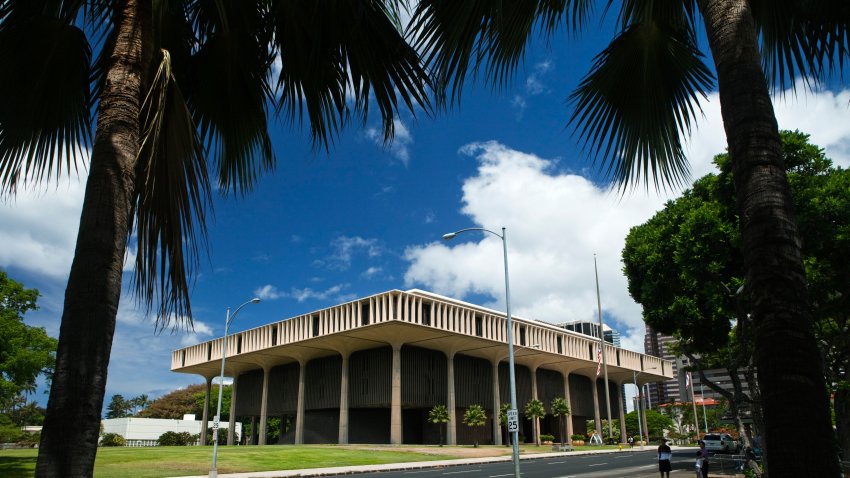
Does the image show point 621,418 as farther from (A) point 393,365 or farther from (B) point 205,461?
(B) point 205,461

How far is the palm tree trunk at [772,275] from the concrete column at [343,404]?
5277cm

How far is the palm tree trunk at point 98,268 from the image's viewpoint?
290 cm

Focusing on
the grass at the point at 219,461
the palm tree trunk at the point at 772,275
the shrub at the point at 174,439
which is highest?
the palm tree trunk at the point at 772,275

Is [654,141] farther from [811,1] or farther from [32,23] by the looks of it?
[32,23]

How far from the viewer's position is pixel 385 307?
47688mm

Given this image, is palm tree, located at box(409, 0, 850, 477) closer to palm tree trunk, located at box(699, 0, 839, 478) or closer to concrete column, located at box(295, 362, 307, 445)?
palm tree trunk, located at box(699, 0, 839, 478)

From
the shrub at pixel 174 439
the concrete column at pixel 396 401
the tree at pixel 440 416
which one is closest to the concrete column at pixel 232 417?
the shrub at pixel 174 439

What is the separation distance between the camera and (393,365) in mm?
52062

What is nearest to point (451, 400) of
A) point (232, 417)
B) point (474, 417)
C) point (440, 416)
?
point (474, 417)

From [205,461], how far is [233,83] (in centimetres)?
3189

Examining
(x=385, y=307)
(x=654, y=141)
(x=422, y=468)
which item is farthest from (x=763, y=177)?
(x=385, y=307)

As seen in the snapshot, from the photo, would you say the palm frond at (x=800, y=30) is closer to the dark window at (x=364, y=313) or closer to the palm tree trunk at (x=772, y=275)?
the palm tree trunk at (x=772, y=275)

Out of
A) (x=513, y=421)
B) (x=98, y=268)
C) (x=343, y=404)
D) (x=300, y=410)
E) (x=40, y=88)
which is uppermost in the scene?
(x=40, y=88)

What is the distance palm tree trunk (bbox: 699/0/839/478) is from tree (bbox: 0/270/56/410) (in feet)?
105
